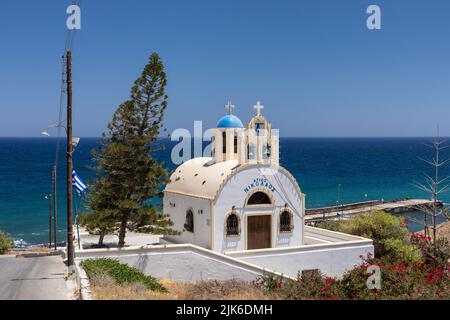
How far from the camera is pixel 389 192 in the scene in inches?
3836

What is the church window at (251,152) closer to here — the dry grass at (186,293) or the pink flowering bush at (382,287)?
the pink flowering bush at (382,287)

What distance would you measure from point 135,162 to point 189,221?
4.99m

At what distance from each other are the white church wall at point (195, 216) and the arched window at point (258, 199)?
2330 millimetres

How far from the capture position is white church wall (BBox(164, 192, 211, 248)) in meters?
25.2

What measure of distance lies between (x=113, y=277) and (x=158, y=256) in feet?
13.5

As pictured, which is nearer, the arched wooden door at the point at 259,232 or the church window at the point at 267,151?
the arched wooden door at the point at 259,232

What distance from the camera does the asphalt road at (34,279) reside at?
15.9 m

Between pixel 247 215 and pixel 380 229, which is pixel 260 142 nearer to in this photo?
pixel 247 215

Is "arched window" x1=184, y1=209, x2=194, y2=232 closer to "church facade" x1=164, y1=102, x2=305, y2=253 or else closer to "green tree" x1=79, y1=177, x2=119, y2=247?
"church facade" x1=164, y1=102, x2=305, y2=253

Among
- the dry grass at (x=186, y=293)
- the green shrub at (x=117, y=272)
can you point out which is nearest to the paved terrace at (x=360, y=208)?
the green shrub at (x=117, y=272)

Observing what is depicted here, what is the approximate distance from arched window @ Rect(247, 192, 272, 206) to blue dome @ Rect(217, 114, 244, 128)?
428 cm
